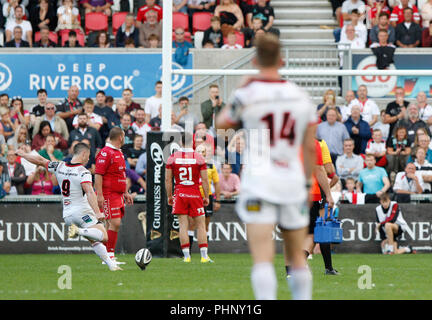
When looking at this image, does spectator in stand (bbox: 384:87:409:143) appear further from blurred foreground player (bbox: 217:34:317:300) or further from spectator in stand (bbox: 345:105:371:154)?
blurred foreground player (bbox: 217:34:317:300)

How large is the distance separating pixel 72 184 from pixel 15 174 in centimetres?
713

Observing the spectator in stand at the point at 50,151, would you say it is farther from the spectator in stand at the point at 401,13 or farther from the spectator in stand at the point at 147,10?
the spectator in stand at the point at 401,13

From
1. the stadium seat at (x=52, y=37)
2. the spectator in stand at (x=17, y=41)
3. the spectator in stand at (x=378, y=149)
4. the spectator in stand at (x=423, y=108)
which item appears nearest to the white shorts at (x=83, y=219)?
the spectator in stand at (x=378, y=149)

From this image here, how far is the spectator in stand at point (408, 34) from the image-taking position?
74.9ft

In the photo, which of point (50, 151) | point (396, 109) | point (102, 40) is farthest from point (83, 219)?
point (102, 40)

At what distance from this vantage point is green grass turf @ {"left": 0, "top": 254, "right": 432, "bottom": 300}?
9.57 m

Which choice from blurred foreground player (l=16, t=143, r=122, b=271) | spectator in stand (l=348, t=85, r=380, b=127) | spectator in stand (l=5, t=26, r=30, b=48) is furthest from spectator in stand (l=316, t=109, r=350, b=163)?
blurred foreground player (l=16, t=143, r=122, b=271)

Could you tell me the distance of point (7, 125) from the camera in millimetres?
20484

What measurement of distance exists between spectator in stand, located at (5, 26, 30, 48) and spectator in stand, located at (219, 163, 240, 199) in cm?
661

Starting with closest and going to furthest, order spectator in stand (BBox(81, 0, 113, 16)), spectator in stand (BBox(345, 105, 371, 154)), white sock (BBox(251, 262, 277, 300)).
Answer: white sock (BBox(251, 262, 277, 300)) → spectator in stand (BBox(345, 105, 371, 154)) → spectator in stand (BBox(81, 0, 113, 16))

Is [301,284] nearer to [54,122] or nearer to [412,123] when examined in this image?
[412,123]

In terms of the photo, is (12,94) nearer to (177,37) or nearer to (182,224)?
(177,37)
